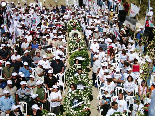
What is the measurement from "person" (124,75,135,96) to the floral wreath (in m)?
1.62

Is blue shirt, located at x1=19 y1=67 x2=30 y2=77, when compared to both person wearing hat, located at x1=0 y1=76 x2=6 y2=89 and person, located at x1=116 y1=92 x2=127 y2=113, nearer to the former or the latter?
person wearing hat, located at x1=0 y1=76 x2=6 y2=89

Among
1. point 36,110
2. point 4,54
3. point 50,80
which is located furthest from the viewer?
point 4,54

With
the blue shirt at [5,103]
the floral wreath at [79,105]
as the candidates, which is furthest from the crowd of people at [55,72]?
the floral wreath at [79,105]

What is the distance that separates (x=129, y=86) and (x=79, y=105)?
209 cm

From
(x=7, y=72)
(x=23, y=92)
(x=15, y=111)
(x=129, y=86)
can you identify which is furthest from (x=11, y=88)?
(x=129, y=86)

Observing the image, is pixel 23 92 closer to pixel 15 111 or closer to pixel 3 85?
pixel 15 111

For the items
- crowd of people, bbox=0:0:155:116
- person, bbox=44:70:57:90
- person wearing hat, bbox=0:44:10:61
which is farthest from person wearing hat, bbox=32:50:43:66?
person, bbox=44:70:57:90

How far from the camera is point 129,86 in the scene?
11836 millimetres

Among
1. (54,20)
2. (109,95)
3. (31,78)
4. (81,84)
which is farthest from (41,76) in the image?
(54,20)

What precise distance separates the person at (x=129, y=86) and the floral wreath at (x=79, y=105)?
162 cm

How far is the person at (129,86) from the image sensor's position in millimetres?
11828

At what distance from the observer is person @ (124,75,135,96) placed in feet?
38.8

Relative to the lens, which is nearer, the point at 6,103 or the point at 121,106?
the point at 6,103

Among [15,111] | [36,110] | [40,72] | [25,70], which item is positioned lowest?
[36,110]
